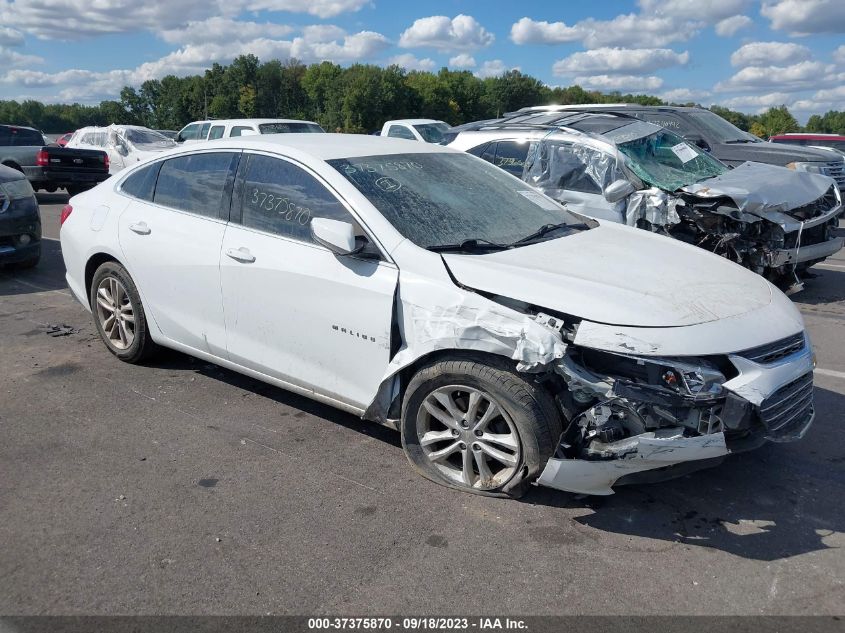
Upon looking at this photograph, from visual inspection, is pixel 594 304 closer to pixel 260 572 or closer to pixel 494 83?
pixel 260 572

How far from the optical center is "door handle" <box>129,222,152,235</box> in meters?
4.92

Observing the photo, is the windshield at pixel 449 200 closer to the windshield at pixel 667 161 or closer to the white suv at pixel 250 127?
the windshield at pixel 667 161

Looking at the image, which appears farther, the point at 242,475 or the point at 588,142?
the point at 588,142

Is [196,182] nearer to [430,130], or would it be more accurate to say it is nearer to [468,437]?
[468,437]

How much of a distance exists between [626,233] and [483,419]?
71.0 inches

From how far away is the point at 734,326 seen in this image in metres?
3.35

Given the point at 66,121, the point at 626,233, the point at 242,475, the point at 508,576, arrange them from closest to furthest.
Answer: the point at 508,576 → the point at 242,475 → the point at 626,233 → the point at 66,121

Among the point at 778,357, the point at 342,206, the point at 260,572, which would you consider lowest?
the point at 260,572

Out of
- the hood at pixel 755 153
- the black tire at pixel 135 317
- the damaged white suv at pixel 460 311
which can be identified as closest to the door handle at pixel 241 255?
the damaged white suv at pixel 460 311

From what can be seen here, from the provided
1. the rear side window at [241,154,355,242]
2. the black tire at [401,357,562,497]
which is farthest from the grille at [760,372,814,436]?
the rear side window at [241,154,355,242]

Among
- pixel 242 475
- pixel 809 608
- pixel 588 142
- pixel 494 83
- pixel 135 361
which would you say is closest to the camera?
pixel 809 608

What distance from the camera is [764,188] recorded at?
24.5ft

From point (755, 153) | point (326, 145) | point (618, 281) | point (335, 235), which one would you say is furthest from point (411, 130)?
point (618, 281)

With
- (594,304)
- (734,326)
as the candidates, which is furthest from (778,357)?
(594,304)
